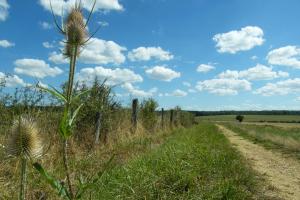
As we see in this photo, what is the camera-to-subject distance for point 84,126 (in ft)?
37.3

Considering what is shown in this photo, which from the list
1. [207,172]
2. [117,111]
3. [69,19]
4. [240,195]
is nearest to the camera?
[69,19]

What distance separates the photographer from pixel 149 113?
2227 centimetres

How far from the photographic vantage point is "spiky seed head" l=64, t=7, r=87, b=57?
3186mm

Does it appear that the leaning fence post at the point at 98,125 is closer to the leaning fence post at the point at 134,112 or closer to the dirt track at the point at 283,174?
the dirt track at the point at 283,174

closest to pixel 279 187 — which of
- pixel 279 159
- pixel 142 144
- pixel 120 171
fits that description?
pixel 120 171

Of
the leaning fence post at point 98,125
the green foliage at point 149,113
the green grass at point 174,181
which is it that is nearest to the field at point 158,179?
the green grass at point 174,181

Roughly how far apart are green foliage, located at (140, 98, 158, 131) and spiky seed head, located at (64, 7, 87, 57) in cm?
1760

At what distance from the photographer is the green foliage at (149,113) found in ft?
70.6

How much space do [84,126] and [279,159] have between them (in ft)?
24.2

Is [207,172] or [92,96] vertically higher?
[92,96]

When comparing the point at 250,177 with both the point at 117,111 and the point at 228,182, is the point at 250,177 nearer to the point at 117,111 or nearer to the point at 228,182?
Result: the point at 228,182

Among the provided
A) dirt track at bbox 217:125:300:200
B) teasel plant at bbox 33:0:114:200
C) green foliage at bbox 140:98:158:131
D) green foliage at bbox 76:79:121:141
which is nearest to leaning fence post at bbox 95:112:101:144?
green foliage at bbox 76:79:121:141

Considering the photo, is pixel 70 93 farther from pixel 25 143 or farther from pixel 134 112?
pixel 134 112

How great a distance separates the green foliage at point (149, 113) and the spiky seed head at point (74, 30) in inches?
693
